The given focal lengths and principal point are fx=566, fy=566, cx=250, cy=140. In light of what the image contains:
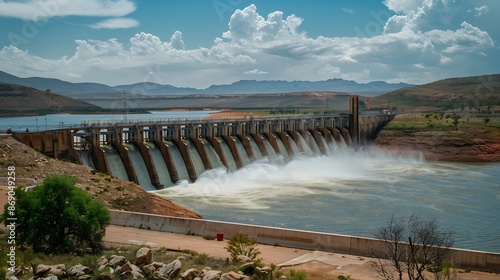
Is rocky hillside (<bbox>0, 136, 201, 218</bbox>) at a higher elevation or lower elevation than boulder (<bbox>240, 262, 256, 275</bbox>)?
higher

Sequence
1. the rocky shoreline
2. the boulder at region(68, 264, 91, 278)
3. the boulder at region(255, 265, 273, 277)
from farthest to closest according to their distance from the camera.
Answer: the rocky shoreline < the boulder at region(255, 265, 273, 277) < the boulder at region(68, 264, 91, 278)

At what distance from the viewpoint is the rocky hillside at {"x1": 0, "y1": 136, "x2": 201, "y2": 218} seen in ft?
103

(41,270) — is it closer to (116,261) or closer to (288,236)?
(116,261)

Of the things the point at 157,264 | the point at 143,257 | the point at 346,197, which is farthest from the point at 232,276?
the point at 346,197

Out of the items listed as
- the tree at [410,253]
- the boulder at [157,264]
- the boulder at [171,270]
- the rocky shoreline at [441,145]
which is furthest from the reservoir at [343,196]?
the boulder at [171,270]

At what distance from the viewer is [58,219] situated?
2094 cm

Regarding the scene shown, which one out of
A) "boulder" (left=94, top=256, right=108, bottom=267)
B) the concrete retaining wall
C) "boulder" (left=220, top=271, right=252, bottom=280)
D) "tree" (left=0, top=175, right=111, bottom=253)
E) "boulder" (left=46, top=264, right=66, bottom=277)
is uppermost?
"tree" (left=0, top=175, right=111, bottom=253)

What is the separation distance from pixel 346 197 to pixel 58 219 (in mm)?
27157

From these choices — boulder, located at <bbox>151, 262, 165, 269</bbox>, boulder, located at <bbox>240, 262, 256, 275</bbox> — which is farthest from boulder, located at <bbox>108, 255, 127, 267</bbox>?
boulder, located at <bbox>240, 262, 256, 275</bbox>

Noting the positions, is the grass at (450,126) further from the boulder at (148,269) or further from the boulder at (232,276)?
the boulder at (148,269)

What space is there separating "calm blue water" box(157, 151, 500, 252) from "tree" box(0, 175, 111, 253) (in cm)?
1395

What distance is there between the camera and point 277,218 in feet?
115

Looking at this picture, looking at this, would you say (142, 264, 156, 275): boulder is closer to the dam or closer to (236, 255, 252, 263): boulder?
(236, 255, 252, 263): boulder

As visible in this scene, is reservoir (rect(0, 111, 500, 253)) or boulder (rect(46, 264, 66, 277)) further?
reservoir (rect(0, 111, 500, 253))
